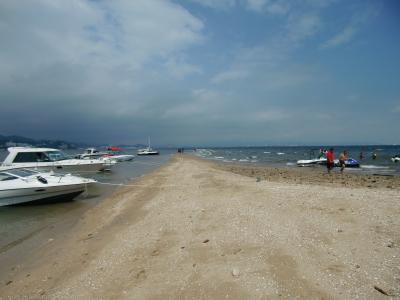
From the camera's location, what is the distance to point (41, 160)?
2456cm

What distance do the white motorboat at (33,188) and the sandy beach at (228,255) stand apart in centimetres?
531

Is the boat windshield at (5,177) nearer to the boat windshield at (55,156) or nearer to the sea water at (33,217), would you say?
the sea water at (33,217)

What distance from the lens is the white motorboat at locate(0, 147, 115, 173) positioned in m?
23.2

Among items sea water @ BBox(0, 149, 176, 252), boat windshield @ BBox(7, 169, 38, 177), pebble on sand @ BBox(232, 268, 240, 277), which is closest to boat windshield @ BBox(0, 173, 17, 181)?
boat windshield @ BBox(7, 169, 38, 177)

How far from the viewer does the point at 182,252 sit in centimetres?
600

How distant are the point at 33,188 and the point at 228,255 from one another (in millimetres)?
11916

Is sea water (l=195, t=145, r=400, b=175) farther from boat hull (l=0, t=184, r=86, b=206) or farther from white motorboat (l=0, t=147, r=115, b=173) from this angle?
boat hull (l=0, t=184, r=86, b=206)

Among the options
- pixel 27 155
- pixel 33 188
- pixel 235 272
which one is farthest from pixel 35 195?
pixel 235 272

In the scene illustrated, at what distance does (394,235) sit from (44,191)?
46.7ft

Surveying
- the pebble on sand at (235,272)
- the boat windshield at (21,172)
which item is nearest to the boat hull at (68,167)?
the boat windshield at (21,172)

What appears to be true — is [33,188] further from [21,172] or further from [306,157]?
[306,157]

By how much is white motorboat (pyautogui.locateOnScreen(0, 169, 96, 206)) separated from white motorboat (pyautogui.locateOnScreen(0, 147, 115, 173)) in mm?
8437


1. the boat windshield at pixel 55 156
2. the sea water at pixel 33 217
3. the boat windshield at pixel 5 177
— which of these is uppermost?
the boat windshield at pixel 55 156

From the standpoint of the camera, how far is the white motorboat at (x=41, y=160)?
23.2m
